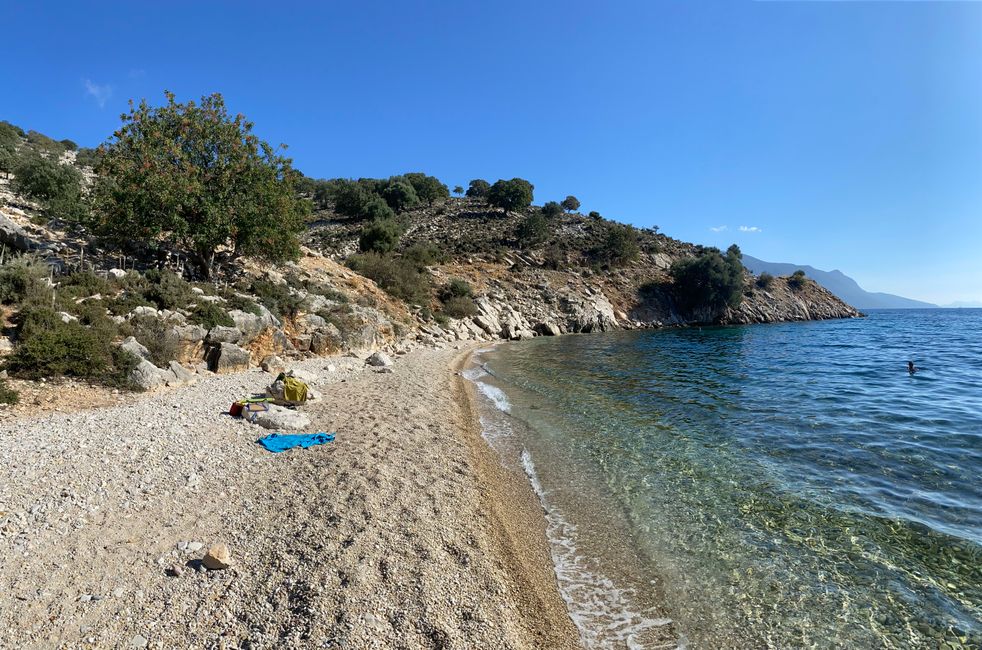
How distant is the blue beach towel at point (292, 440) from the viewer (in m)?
9.32

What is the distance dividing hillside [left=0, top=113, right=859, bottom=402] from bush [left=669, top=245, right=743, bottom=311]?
12.6 inches

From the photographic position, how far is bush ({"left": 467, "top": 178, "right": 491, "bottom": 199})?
325 feet

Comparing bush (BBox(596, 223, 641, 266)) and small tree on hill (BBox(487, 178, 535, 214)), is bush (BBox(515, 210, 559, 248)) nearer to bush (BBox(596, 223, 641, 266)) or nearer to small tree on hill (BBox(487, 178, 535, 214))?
bush (BBox(596, 223, 641, 266))

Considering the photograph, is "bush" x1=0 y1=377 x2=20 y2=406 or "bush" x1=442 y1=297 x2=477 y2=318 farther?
"bush" x1=442 y1=297 x2=477 y2=318

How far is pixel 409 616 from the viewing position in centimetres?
480

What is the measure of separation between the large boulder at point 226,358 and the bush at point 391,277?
72.1ft

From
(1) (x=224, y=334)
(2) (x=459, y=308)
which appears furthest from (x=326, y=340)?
(2) (x=459, y=308)

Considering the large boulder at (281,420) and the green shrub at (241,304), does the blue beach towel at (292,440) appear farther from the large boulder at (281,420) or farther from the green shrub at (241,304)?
the green shrub at (241,304)

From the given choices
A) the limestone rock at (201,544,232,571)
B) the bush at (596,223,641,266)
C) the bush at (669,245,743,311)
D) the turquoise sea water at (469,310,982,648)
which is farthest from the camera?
the bush at (596,223,641,266)

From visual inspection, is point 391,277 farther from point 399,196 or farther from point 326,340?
point 399,196

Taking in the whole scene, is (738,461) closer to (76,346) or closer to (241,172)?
(76,346)

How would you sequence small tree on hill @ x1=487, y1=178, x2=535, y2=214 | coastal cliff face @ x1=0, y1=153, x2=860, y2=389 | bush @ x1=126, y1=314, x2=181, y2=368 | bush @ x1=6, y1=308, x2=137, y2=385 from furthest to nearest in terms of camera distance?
small tree on hill @ x1=487, y1=178, x2=535, y2=214, coastal cliff face @ x1=0, y1=153, x2=860, y2=389, bush @ x1=126, y1=314, x2=181, y2=368, bush @ x1=6, y1=308, x2=137, y2=385

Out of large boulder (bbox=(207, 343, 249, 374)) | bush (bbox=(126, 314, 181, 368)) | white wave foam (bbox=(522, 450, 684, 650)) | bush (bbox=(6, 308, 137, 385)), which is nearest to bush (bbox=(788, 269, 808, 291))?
large boulder (bbox=(207, 343, 249, 374))

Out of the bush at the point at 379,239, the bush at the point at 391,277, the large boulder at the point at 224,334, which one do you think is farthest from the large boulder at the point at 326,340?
the bush at the point at 379,239
